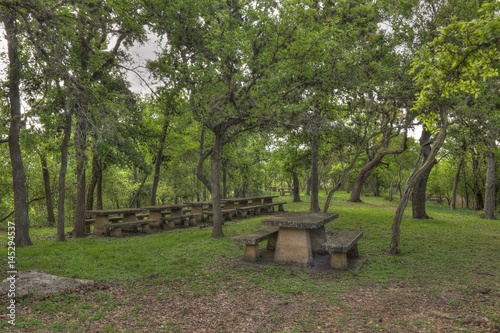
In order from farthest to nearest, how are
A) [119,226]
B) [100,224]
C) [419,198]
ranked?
[419,198]
[100,224]
[119,226]

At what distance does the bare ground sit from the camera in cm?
388

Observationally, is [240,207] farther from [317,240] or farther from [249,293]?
[249,293]

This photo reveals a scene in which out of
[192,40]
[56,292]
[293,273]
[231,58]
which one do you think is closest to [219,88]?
[231,58]

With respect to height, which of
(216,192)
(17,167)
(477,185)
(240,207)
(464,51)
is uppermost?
(464,51)

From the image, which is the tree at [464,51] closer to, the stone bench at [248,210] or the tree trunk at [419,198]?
the stone bench at [248,210]

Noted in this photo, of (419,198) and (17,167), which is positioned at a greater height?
(17,167)

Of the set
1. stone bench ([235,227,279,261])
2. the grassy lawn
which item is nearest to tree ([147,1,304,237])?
stone bench ([235,227,279,261])

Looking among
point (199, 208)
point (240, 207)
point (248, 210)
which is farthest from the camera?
point (248, 210)

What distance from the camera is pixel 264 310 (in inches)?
174

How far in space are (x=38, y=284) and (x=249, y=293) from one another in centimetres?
316

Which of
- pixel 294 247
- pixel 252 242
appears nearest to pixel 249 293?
pixel 252 242

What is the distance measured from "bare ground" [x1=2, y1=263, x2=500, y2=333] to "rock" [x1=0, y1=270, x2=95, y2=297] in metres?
0.14

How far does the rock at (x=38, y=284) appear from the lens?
4684 mm

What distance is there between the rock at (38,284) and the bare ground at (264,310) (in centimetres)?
14
